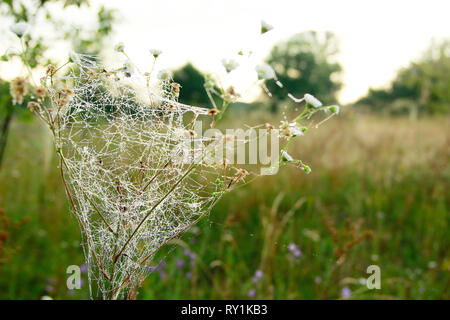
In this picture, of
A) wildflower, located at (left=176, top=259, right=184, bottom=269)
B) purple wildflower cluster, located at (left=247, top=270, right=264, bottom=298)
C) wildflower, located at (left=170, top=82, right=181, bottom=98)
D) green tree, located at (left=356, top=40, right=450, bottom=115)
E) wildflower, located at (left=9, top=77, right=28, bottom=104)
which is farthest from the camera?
green tree, located at (left=356, top=40, right=450, bottom=115)

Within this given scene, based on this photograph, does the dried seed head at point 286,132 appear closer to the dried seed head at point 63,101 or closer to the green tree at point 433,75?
the dried seed head at point 63,101

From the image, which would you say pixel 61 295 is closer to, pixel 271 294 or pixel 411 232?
pixel 271 294

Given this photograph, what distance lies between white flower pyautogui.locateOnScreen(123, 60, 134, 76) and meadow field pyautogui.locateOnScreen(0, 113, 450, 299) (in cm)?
94

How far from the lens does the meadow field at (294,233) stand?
8.18ft

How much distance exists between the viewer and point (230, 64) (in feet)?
3.04

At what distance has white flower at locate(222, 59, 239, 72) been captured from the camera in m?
0.92

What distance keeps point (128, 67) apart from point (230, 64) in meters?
0.31

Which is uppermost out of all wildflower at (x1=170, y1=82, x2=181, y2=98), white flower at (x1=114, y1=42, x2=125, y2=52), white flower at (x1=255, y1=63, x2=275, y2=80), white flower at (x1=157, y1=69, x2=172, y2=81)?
white flower at (x1=114, y1=42, x2=125, y2=52)

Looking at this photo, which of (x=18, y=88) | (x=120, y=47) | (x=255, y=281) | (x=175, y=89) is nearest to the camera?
(x=18, y=88)

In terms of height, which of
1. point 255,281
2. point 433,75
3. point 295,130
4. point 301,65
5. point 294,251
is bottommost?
point 255,281

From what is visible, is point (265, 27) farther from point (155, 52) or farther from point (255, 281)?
point (255, 281)

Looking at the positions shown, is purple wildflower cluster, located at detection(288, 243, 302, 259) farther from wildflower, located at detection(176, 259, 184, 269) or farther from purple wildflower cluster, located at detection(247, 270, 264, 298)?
wildflower, located at detection(176, 259, 184, 269)

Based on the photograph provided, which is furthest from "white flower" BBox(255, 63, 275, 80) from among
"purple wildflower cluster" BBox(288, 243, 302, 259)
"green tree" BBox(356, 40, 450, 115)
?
"green tree" BBox(356, 40, 450, 115)

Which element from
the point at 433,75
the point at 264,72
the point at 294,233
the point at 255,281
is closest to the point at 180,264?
the point at 255,281
